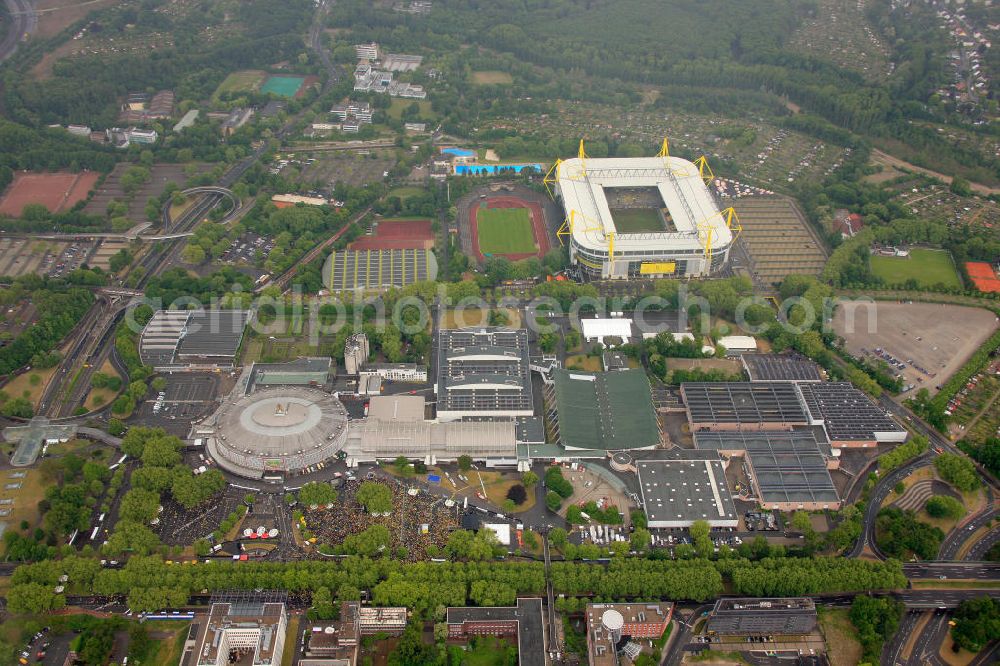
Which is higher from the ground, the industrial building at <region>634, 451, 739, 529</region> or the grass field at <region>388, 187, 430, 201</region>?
the grass field at <region>388, 187, 430, 201</region>

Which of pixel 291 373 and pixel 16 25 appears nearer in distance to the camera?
pixel 291 373

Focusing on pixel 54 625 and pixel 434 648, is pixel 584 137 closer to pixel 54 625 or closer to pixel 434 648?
pixel 434 648

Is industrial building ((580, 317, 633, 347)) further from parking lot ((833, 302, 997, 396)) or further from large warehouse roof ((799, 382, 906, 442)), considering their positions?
parking lot ((833, 302, 997, 396))

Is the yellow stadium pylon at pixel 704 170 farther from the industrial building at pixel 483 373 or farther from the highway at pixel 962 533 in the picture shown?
the highway at pixel 962 533

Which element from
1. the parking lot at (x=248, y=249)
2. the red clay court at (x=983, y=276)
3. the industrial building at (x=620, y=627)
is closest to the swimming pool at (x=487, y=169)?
the parking lot at (x=248, y=249)

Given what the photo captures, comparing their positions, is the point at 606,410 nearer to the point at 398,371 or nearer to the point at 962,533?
the point at 398,371

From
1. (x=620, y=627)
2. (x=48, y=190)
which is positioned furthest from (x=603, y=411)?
(x=48, y=190)

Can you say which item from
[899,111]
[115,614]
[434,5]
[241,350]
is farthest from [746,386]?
[434,5]

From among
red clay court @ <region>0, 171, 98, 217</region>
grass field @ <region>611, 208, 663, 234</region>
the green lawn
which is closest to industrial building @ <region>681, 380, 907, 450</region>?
grass field @ <region>611, 208, 663, 234</region>
